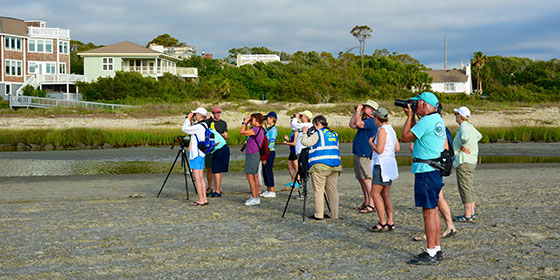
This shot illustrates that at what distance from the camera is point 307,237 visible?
802cm

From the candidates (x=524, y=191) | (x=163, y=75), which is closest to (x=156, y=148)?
(x=524, y=191)

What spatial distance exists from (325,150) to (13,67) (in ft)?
185

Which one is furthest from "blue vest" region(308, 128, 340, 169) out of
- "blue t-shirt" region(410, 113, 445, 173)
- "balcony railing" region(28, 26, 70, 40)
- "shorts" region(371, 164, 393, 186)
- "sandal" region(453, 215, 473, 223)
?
"balcony railing" region(28, 26, 70, 40)

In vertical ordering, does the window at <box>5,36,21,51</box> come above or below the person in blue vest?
above

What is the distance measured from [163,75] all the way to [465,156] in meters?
54.9

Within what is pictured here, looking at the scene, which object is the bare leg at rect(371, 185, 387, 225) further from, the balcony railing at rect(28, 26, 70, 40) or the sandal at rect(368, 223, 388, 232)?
the balcony railing at rect(28, 26, 70, 40)

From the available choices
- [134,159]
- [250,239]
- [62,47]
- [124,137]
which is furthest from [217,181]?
[62,47]

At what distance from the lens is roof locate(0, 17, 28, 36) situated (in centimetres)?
5731

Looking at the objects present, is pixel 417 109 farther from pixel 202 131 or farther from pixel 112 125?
pixel 112 125

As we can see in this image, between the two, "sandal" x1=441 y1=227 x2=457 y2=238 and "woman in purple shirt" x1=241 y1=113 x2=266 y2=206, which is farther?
"woman in purple shirt" x1=241 y1=113 x2=266 y2=206

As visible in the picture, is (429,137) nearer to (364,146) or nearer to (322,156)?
(322,156)

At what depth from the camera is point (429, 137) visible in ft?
21.4

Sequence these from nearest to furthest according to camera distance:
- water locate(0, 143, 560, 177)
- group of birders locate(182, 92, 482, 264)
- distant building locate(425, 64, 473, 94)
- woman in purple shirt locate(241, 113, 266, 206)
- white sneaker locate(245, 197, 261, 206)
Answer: group of birders locate(182, 92, 482, 264)
white sneaker locate(245, 197, 261, 206)
woman in purple shirt locate(241, 113, 266, 206)
water locate(0, 143, 560, 177)
distant building locate(425, 64, 473, 94)

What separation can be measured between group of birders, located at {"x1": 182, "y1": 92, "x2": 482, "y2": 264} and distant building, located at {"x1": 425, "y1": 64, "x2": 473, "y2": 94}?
273 feet
